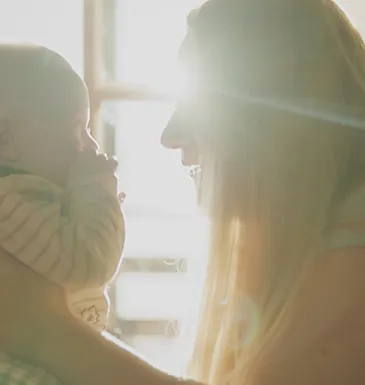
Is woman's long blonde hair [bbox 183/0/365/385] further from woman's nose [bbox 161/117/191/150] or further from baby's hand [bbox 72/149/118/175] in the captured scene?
baby's hand [bbox 72/149/118/175]

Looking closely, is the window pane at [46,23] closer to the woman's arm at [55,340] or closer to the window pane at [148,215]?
the window pane at [148,215]

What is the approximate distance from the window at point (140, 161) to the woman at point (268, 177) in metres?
0.60

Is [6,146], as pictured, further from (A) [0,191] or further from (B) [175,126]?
(B) [175,126]

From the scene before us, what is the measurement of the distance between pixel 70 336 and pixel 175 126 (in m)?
0.34

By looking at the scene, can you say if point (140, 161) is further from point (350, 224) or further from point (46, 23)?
point (350, 224)

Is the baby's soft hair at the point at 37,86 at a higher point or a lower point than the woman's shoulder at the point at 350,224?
higher

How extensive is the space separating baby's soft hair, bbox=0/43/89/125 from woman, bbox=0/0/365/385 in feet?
0.52

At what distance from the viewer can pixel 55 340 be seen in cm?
86

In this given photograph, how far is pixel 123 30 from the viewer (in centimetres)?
173

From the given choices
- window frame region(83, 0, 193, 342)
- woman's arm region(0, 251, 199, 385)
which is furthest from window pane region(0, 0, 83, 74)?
woman's arm region(0, 251, 199, 385)

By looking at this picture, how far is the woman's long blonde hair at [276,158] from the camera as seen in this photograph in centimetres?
96

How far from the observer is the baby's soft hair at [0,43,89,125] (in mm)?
918

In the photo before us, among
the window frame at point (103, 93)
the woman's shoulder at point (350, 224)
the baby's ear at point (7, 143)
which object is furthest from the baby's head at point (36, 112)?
the window frame at point (103, 93)

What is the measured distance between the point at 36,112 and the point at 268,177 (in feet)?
1.01
